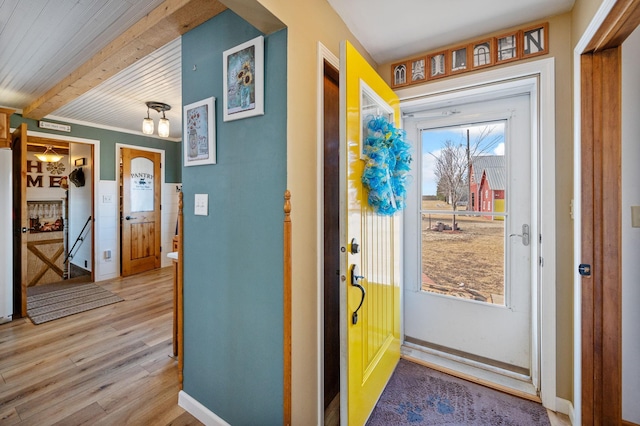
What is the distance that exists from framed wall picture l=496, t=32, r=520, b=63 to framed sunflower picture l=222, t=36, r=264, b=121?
151 centimetres

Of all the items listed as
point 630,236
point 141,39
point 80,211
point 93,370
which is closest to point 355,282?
point 630,236

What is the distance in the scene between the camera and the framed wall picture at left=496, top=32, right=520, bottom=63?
1706 millimetres

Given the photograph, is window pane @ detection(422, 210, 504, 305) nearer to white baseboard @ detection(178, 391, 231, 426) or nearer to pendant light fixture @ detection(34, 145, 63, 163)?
white baseboard @ detection(178, 391, 231, 426)

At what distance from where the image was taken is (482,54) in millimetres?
1807

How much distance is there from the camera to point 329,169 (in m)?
1.79

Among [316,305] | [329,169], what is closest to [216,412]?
[316,305]

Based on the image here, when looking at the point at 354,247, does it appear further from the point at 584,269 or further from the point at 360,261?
the point at 584,269

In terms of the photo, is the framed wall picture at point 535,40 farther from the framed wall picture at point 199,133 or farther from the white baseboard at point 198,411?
the white baseboard at point 198,411

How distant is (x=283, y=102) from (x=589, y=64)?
1563mm

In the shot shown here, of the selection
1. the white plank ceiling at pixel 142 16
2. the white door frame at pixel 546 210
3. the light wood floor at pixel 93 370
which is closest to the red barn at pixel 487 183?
the white door frame at pixel 546 210

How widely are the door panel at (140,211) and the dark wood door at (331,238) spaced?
4.29 metres

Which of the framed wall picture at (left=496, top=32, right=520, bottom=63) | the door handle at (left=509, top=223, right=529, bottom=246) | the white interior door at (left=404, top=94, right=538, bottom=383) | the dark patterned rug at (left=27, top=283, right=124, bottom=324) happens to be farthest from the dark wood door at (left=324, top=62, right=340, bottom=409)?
the dark patterned rug at (left=27, top=283, right=124, bottom=324)

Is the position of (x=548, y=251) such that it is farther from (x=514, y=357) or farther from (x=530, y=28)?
(x=530, y=28)

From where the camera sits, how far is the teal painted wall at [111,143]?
377 centimetres
